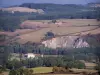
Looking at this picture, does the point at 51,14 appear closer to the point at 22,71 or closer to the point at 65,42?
the point at 65,42

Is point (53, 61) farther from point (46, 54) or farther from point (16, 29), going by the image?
point (16, 29)

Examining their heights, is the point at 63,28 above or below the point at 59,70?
above

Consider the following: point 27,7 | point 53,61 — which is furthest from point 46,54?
point 27,7

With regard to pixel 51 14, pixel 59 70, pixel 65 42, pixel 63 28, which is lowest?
pixel 59 70

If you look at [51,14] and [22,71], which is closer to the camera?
[22,71]

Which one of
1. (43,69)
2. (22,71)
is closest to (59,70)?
(43,69)

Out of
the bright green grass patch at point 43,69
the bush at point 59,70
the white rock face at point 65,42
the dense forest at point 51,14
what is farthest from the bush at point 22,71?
the dense forest at point 51,14

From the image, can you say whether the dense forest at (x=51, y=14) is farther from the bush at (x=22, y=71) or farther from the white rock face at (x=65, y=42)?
the bush at (x=22, y=71)

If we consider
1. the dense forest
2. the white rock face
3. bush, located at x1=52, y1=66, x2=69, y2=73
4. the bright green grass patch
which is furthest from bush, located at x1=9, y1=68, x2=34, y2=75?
the dense forest
